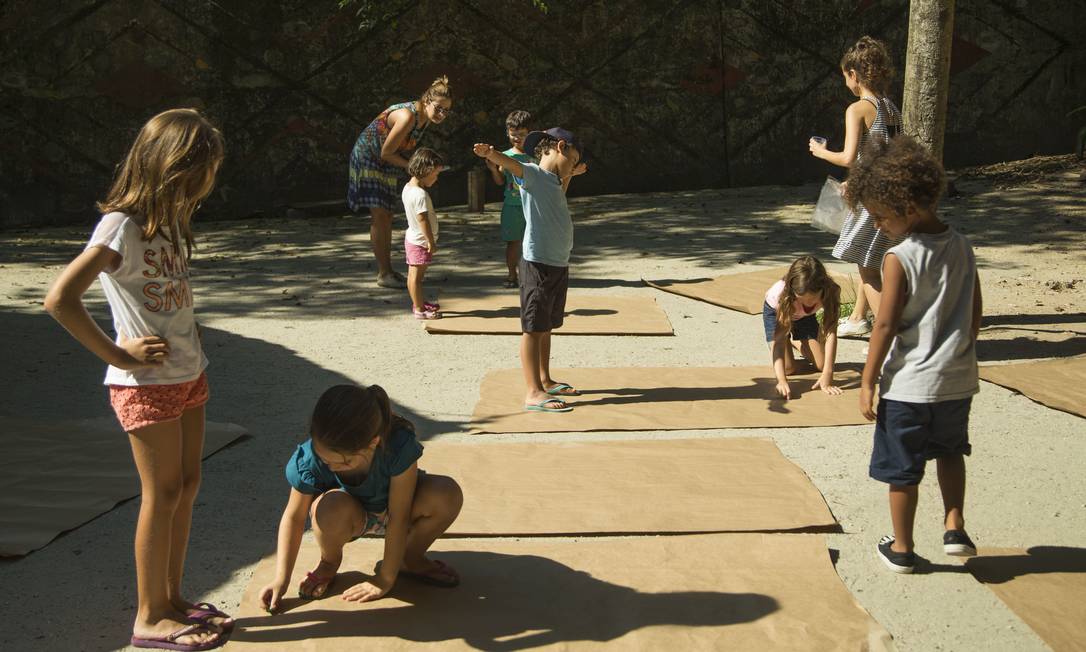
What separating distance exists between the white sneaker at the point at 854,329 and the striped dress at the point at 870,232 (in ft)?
2.93

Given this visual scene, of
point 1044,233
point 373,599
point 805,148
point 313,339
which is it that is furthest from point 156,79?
point 373,599

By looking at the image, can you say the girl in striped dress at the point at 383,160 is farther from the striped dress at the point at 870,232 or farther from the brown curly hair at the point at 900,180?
the brown curly hair at the point at 900,180

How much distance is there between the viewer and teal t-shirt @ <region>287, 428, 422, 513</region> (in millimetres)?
3041

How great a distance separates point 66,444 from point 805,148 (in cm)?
1035

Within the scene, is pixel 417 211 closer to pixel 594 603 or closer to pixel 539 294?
pixel 539 294

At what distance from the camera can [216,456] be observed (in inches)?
180

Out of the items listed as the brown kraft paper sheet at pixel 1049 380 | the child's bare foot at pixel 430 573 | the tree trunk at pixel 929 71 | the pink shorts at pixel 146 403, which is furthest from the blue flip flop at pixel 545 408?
the tree trunk at pixel 929 71

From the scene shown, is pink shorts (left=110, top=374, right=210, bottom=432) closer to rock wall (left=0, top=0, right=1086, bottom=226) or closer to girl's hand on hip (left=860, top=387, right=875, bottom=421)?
girl's hand on hip (left=860, top=387, right=875, bottom=421)

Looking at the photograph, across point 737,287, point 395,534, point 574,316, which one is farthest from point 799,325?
point 395,534

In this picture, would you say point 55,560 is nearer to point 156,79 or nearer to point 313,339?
point 313,339

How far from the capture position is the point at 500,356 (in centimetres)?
628

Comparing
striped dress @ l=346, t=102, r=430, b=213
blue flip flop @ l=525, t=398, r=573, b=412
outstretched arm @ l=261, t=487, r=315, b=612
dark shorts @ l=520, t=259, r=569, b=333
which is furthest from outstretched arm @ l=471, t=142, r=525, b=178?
striped dress @ l=346, t=102, r=430, b=213

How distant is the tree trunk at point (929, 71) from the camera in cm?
692

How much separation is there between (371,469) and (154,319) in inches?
29.1
